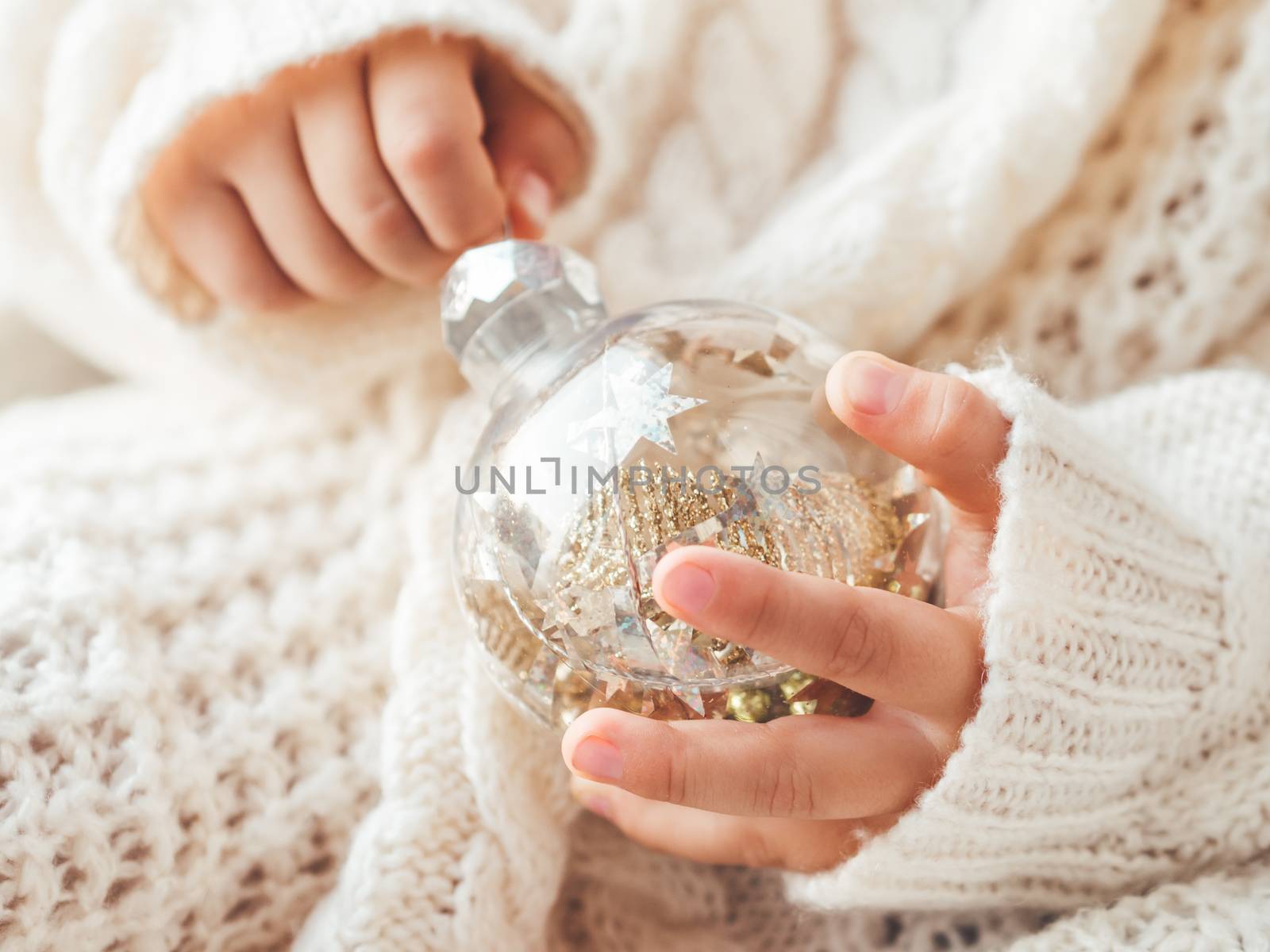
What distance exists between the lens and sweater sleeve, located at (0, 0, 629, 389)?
474 mm

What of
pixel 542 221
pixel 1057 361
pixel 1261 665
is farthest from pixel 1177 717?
pixel 542 221

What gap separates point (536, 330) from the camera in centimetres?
41

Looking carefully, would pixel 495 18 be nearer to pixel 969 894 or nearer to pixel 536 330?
pixel 536 330

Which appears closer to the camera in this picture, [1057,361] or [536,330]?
[536,330]

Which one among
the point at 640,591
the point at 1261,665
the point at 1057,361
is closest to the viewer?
the point at 640,591

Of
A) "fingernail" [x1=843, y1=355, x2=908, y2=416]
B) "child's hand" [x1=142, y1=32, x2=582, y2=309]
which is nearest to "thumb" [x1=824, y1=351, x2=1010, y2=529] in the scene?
"fingernail" [x1=843, y1=355, x2=908, y2=416]

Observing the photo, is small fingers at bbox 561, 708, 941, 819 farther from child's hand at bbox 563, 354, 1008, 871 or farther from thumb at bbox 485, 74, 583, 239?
thumb at bbox 485, 74, 583, 239

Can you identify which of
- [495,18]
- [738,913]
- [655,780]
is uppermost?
[495,18]

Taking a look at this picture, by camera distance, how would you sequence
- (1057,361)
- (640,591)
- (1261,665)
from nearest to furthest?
(640,591) < (1261,665) < (1057,361)

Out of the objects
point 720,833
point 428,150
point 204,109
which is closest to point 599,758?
point 720,833

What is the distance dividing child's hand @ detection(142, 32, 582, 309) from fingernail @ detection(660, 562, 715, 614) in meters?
0.23

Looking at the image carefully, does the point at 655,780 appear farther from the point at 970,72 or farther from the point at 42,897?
the point at 970,72

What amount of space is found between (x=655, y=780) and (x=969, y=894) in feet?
0.61

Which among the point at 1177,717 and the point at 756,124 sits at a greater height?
the point at 756,124
